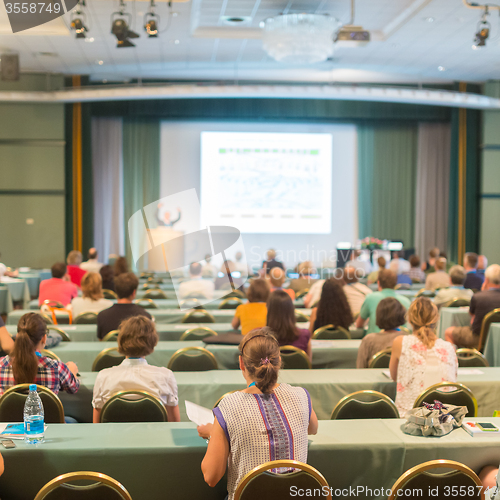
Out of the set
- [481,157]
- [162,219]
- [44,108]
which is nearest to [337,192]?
[481,157]

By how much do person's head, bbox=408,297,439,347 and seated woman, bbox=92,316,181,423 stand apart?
4.96ft

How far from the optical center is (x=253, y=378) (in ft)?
7.46

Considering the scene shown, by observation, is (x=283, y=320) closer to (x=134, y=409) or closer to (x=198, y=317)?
(x=134, y=409)

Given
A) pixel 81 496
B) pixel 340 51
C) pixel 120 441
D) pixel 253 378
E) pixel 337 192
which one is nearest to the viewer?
pixel 81 496

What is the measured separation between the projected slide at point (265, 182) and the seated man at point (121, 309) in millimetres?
10063

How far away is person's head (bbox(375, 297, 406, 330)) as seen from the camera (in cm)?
423

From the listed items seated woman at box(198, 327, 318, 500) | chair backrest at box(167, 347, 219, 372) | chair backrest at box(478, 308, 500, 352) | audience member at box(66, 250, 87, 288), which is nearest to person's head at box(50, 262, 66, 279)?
audience member at box(66, 250, 87, 288)

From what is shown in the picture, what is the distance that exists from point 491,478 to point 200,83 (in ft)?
43.7

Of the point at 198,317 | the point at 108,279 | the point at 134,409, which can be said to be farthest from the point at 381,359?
the point at 108,279

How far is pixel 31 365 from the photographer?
3174 mm

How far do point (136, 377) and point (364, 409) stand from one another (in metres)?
1.24

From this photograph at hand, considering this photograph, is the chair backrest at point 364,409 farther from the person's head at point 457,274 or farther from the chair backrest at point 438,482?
the person's head at point 457,274

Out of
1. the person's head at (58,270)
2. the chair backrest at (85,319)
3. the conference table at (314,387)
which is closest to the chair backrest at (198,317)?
the chair backrest at (85,319)

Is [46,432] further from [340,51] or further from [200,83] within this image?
[200,83]
